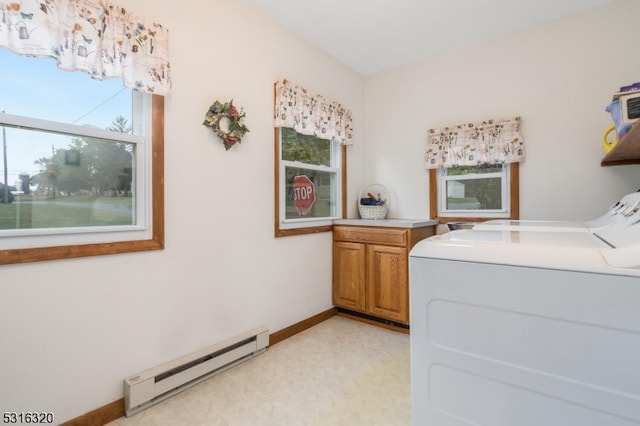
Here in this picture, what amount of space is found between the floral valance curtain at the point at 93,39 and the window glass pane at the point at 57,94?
0.51 ft

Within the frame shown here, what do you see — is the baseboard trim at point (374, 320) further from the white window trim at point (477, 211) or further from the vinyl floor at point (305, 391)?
the white window trim at point (477, 211)

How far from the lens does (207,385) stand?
1.85m

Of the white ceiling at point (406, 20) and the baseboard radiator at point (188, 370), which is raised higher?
the white ceiling at point (406, 20)

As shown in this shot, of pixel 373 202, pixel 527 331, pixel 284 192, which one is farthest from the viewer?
pixel 373 202

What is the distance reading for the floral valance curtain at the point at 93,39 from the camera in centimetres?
127

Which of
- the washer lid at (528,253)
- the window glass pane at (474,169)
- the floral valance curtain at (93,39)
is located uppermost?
the floral valance curtain at (93,39)

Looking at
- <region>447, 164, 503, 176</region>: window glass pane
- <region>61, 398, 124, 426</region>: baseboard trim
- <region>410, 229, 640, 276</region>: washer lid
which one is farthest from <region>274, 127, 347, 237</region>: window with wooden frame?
<region>410, 229, 640, 276</region>: washer lid

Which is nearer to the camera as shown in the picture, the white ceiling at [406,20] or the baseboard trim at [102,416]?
the baseboard trim at [102,416]

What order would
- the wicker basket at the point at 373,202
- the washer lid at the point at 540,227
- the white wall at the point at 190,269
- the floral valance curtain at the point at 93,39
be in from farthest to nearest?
the wicker basket at the point at 373,202, the washer lid at the point at 540,227, the white wall at the point at 190,269, the floral valance curtain at the point at 93,39

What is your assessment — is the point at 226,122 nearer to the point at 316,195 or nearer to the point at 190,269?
the point at 190,269

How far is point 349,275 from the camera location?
296 centimetres

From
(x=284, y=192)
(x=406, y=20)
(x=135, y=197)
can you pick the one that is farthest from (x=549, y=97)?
(x=135, y=197)

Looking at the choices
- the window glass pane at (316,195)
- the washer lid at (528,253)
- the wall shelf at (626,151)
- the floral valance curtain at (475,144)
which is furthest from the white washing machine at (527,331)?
the window glass pane at (316,195)

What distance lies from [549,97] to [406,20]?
1.34 meters
